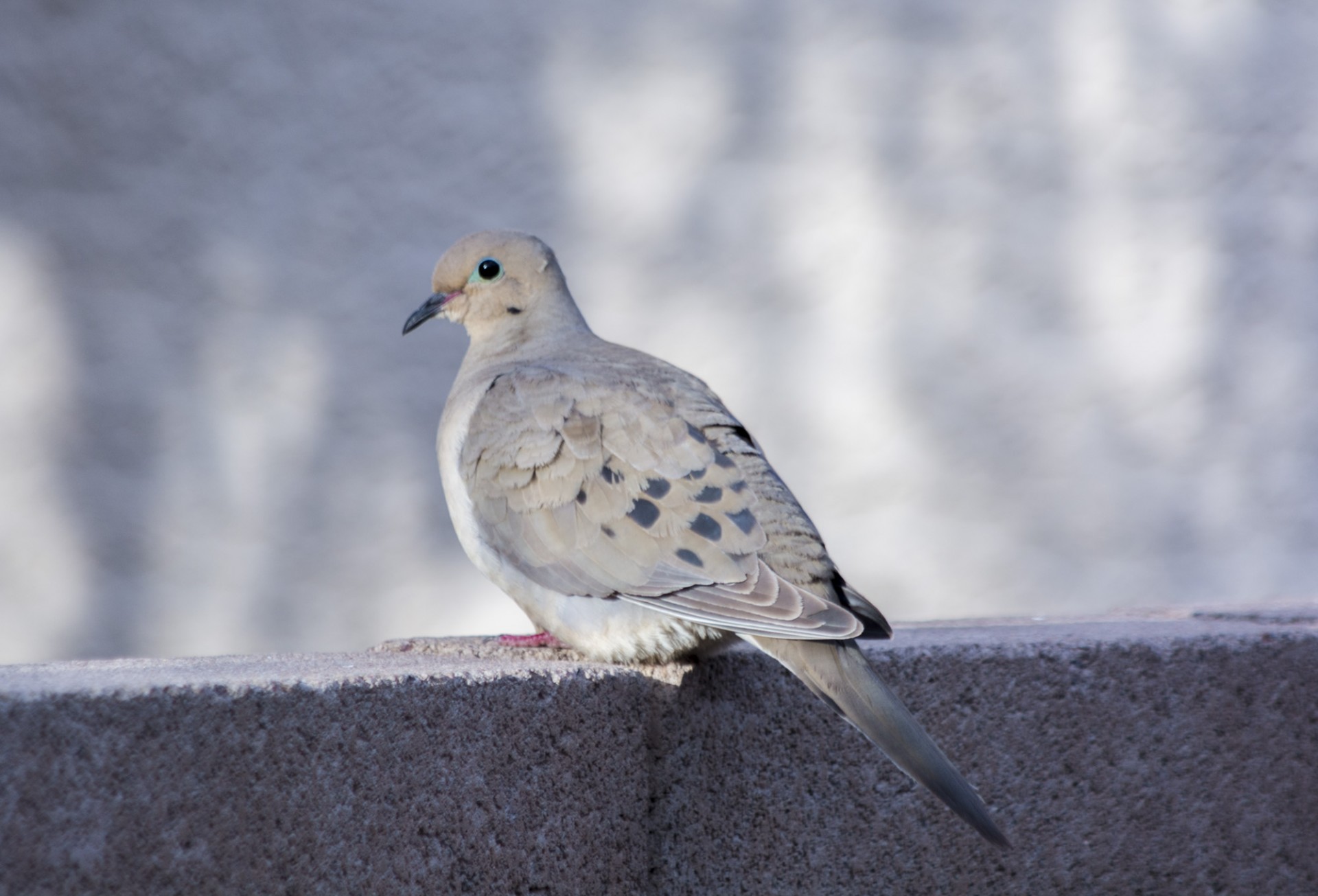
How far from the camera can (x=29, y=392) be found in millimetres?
4090

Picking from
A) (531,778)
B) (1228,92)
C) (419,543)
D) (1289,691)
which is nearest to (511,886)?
(531,778)


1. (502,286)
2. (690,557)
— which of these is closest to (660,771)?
(690,557)

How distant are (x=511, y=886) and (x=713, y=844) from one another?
0.40 metres

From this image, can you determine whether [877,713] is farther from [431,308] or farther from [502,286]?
[431,308]

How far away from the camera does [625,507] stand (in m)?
1.89

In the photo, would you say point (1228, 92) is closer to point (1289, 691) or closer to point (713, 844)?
point (1289, 691)

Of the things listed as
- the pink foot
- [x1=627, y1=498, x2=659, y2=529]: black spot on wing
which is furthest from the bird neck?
[x1=627, y1=498, x2=659, y2=529]: black spot on wing

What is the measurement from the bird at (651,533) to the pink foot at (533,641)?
0.10m

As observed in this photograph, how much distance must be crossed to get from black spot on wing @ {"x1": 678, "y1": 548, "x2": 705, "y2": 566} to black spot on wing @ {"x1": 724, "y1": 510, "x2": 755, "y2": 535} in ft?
0.25

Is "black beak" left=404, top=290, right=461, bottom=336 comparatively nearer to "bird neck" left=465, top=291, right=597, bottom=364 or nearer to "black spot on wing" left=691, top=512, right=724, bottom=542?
"bird neck" left=465, top=291, right=597, bottom=364

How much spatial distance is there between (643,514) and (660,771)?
1.24 ft

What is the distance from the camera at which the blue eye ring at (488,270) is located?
2605 mm

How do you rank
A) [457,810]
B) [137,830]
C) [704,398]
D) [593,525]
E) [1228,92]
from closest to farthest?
[137,830] → [457,810] → [593,525] → [704,398] → [1228,92]

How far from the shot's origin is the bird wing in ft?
5.71
